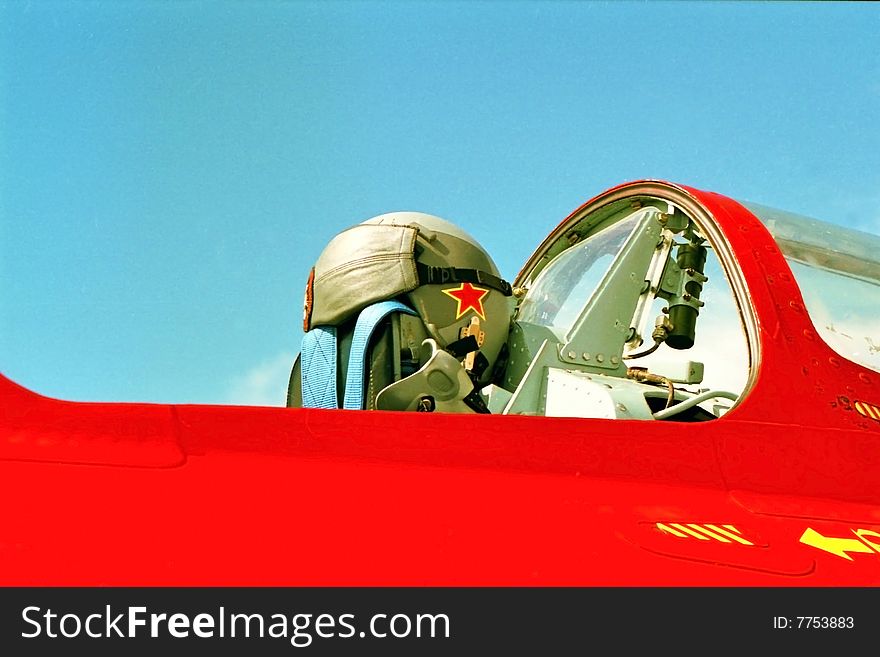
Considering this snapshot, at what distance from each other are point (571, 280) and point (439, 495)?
2.52m

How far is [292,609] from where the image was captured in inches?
52.6

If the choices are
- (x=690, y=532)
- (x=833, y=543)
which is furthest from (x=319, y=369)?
(x=833, y=543)

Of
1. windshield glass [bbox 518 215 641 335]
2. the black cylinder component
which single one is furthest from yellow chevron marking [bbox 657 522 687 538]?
windshield glass [bbox 518 215 641 335]

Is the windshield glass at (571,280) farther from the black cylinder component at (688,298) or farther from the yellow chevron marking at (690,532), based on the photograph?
the yellow chevron marking at (690,532)

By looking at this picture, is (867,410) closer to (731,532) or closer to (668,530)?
(731,532)

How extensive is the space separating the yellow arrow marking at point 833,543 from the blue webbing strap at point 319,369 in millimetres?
1783

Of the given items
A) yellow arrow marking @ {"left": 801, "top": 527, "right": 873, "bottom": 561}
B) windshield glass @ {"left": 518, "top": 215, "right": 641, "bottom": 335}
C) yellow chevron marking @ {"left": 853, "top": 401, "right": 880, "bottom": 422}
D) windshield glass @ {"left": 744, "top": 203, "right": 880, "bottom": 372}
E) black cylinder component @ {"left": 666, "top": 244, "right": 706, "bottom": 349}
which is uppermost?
windshield glass @ {"left": 518, "top": 215, "right": 641, "bottom": 335}

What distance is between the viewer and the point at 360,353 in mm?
3188

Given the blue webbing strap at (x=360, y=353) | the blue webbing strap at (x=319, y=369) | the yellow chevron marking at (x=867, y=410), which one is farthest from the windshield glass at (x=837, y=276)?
the blue webbing strap at (x=319, y=369)

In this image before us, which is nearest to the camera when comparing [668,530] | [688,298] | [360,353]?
[668,530]

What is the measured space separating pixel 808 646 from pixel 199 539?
41.1 inches

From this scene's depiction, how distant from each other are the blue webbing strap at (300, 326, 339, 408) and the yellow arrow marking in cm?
178

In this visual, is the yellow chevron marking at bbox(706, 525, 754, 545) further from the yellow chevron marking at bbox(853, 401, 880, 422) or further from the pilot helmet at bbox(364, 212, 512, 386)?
the pilot helmet at bbox(364, 212, 512, 386)

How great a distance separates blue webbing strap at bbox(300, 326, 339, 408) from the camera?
3277 mm
